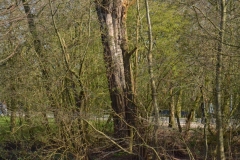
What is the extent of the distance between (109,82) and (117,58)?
62 centimetres

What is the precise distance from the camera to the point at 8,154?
11750mm

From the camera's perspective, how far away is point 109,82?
37.4ft

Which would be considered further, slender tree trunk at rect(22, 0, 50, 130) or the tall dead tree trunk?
the tall dead tree trunk

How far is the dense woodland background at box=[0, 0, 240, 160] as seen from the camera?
912 centimetres

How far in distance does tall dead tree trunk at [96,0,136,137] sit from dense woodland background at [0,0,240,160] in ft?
0.08

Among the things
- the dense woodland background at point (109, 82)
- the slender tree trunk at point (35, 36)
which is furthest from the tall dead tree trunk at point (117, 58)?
the slender tree trunk at point (35, 36)

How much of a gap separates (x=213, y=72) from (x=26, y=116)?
4.32 metres

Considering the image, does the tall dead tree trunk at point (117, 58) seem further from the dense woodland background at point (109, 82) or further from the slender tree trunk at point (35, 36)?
the slender tree trunk at point (35, 36)

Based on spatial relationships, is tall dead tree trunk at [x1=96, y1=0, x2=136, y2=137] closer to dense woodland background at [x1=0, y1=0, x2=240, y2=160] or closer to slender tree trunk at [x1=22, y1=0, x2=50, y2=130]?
dense woodland background at [x1=0, y1=0, x2=240, y2=160]

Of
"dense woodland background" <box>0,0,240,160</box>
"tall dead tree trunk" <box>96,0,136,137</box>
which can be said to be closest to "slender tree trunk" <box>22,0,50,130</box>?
"dense woodland background" <box>0,0,240,160</box>

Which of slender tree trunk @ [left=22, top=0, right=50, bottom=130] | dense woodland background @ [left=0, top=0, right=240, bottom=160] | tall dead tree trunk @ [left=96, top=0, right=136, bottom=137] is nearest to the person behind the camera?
dense woodland background @ [left=0, top=0, right=240, bottom=160]

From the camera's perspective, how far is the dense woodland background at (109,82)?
912 centimetres

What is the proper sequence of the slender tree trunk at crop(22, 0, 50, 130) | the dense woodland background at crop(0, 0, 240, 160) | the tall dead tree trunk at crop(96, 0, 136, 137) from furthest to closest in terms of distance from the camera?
the tall dead tree trunk at crop(96, 0, 136, 137) → the slender tree trunk at crop(22, 0, 50, 130) → the dense woodland background at crop(0, 0, 240, 160)

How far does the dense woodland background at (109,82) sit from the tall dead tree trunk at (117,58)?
3 centimetres
